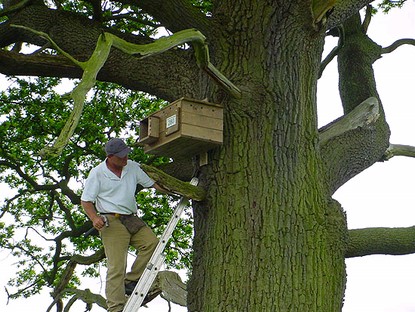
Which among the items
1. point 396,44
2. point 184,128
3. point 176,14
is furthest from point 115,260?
point 396,44

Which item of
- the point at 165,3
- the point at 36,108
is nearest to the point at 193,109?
the point at 165,3

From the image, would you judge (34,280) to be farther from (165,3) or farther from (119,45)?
(119,45)

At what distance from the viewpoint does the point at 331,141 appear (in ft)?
22.9

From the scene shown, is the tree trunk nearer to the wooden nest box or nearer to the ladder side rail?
the wooden nest box

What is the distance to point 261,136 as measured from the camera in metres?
6.03

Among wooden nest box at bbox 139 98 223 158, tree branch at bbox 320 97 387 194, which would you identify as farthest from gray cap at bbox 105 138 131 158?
tree branch at bbox 320 97 387 194

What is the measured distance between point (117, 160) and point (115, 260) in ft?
2.65

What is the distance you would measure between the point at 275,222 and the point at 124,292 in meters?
1.35

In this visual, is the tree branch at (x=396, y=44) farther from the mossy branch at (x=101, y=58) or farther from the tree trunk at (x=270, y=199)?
the mossy branch at (x=101, y=58)

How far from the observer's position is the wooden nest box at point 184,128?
5793 mm

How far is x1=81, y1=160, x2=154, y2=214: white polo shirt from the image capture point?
18.6 ft

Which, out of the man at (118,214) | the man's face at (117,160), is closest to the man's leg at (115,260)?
the man at (118,214)

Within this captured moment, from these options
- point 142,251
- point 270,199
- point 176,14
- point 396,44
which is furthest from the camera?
point 396,44

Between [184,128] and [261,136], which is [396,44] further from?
[184,128]
